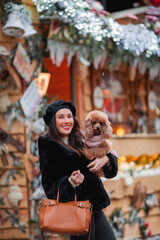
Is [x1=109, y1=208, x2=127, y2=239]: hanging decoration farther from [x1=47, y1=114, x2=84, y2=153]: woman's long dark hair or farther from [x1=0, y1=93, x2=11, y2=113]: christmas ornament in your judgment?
[x1=47, y1=114, x2=84, y2=153]: woman's long dark hair

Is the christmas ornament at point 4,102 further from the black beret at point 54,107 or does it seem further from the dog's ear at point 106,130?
the dog's ear at point 106,130

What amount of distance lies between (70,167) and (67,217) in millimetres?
385

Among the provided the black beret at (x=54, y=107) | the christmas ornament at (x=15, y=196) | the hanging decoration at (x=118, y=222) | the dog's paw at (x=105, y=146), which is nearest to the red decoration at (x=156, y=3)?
the hanging decoration at (x=118, y=222)

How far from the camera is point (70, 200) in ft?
8.91

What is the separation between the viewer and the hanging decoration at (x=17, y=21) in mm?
4457

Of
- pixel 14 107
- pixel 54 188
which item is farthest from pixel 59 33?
pixel 54 188

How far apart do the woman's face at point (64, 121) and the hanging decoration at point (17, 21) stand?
6.20 feet

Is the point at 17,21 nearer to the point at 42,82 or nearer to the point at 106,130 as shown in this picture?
the point at 42,82

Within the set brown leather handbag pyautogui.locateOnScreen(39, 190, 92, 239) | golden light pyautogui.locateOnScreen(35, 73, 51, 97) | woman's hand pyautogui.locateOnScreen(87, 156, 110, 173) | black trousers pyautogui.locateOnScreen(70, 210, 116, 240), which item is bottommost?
black trousers pyautogui.locateOnScreen(70, 210, 116, 240)

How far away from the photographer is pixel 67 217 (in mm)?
2633

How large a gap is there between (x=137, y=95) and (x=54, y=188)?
17.1ft

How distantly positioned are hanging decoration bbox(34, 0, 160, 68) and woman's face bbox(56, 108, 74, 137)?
59.2 inches

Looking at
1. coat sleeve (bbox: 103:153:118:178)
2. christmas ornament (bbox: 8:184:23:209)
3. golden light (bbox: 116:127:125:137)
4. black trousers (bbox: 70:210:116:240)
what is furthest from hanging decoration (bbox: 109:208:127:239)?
coat sleeve (bbox: 103:153:118:178)

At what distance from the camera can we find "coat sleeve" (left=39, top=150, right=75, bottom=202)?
2.71m
